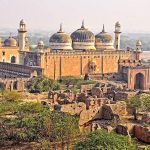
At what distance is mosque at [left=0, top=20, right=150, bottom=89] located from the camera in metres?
57.2

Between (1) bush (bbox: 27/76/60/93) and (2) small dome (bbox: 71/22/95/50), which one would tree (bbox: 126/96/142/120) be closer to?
(1) bush (bbox: 27/76/60/93)

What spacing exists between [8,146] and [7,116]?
4.83 meters

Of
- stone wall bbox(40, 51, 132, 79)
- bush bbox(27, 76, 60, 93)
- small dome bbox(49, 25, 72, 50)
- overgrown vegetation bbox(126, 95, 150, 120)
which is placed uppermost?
small dome bbox(49, 25, 72, 50)

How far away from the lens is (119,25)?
70.8 meters

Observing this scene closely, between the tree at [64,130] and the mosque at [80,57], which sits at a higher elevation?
the mosque at [80,57]

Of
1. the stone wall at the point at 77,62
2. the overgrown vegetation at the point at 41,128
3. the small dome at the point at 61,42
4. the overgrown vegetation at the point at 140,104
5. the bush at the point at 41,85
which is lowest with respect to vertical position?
the overgrown vegetation at the point at 41,128

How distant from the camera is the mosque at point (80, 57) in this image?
57219 millimetres

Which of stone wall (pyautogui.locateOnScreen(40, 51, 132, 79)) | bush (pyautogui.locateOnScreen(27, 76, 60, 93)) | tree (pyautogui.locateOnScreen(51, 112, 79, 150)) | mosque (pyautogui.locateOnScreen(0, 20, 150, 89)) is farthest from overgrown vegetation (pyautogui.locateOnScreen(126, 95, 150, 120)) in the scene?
stone wall (pyautogui.locateOnScreen(40, 51, 132, 79))

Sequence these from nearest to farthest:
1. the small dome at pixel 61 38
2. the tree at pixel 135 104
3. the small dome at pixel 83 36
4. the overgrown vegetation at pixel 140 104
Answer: the tree at pixel 135 104 → the overgrown vegetation at pixel 140 104 → the small dome at pixel 61 38 → the small dome at pixel 83 36

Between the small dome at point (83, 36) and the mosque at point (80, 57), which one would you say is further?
the small dome at point (83, 36)

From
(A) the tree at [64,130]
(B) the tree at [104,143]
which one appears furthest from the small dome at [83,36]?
(B) the tree at [104,143]

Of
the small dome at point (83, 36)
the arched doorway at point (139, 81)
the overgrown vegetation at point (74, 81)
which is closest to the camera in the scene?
the overgrown vegetation at point (74, 81)

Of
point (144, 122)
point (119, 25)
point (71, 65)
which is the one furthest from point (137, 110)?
point (119, 25)

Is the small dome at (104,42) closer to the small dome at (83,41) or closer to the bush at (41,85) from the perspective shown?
the small dome at (83,41)
